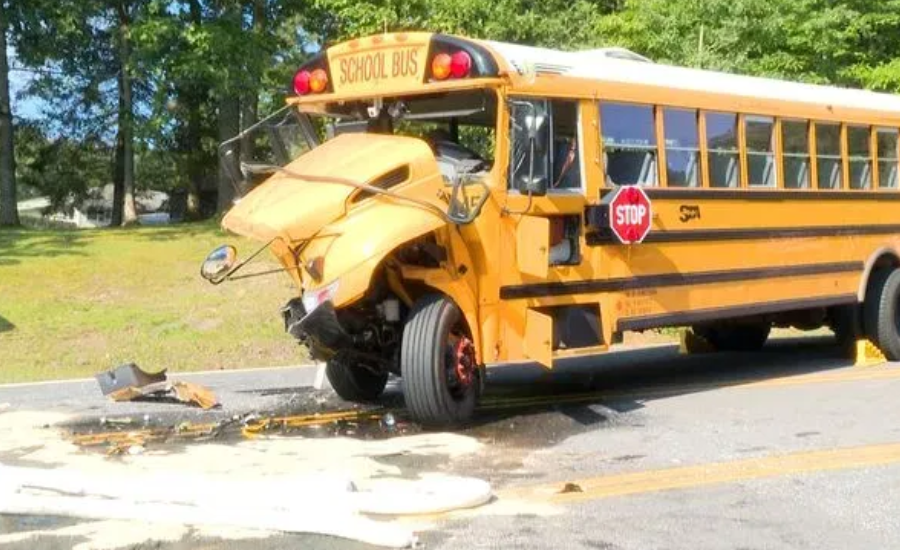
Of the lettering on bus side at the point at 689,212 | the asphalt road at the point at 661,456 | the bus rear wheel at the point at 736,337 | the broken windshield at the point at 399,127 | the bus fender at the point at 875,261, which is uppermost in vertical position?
the broken windshield at the point at 399,127

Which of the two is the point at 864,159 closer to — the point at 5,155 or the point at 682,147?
the point at 682,147

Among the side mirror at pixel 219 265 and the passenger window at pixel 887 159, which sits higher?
the passenger window at pixel 887 159

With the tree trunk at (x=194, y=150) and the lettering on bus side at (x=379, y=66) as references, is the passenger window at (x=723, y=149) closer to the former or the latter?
the lettering on bus side at (x=379, y=66)

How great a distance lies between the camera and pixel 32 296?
693 inches

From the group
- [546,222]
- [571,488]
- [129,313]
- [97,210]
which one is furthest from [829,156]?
[97,210]

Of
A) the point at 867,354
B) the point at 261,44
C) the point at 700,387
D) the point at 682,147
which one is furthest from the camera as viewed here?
the point at 261,44

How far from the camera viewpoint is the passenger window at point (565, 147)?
31.0 ft

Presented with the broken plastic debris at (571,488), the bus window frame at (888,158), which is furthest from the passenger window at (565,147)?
the bus window frame at (888,158)

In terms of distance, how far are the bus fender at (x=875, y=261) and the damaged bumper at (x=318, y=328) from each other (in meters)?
6.00

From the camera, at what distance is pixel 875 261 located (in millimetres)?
12688

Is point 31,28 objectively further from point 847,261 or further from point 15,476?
point 15,476

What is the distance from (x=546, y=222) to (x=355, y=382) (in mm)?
2158

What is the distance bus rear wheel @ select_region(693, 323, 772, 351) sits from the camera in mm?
14086

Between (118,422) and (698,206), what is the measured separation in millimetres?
4960
